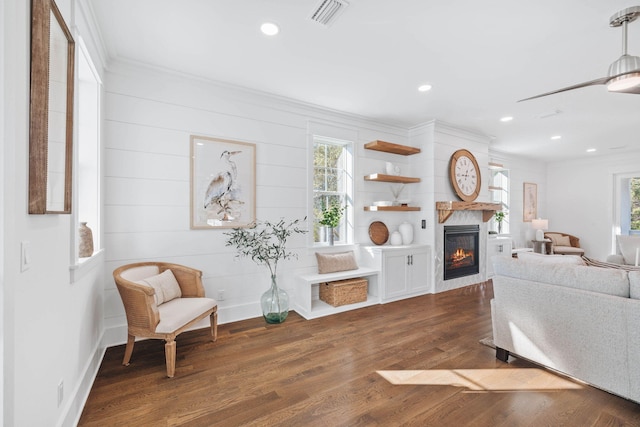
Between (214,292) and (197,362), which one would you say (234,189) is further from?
(197,362)

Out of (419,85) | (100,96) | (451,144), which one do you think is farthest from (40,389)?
(451,144)

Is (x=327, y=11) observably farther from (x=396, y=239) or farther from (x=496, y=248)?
(x=496, y=248)

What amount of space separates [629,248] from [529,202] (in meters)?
2.58

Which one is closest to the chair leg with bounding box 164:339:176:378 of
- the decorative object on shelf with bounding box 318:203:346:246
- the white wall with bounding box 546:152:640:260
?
the decorative object on shelf with bounding box 318:203:346:246

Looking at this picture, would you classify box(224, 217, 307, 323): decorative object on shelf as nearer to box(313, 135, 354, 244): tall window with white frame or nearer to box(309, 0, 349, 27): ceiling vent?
box(313, 135, 354, 244): tall window with white frame

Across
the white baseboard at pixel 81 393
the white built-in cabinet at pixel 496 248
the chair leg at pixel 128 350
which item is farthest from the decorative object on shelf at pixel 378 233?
the white baseboard at pixel 81 393

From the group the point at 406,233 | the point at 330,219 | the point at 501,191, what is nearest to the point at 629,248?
the point at 501,191

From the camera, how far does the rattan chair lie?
2.24 m

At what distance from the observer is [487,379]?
222cm

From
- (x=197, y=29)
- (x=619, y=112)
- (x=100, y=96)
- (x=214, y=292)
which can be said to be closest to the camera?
(x=197, y=29)

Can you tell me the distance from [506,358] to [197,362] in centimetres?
261

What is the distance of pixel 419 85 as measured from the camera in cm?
333

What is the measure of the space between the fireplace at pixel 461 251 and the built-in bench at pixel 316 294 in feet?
4.99

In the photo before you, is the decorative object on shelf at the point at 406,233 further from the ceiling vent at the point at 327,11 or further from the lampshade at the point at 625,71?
the ceiling vent at the point at 327,11
